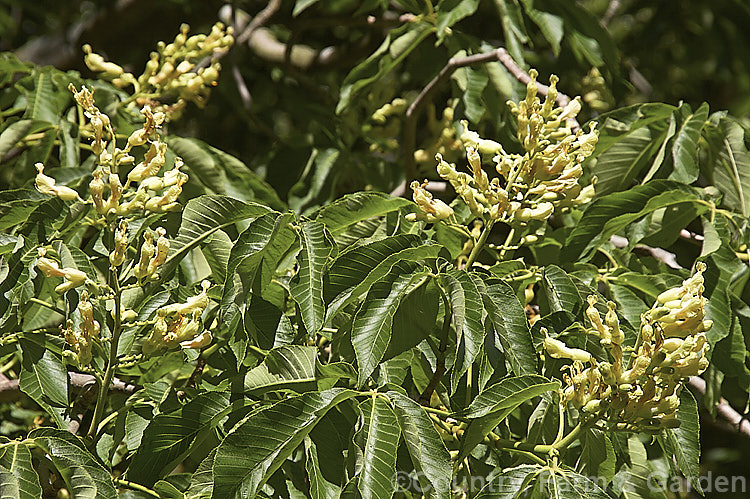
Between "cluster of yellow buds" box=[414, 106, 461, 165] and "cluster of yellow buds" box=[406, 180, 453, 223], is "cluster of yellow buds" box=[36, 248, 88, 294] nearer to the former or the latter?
"cluster of yellow buds" box=[406, 180, 453, 223]

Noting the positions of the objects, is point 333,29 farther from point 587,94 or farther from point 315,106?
point 587,94

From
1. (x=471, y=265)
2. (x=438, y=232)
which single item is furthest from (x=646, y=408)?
(x=438, y=232)

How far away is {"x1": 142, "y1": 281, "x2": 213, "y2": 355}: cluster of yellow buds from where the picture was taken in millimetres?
1411

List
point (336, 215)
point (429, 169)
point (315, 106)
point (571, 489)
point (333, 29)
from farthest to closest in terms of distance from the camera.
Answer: point (333, 29)
point (315, 106)
point (429, 169)
point (336, 215)
point (571, 489)

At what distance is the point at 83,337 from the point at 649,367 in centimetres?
94

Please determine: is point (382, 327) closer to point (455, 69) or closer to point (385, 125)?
point (455, 69)

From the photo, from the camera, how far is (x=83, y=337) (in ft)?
4.62

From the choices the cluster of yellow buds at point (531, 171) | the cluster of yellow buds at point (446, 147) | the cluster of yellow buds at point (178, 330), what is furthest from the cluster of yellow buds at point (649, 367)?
the cluster of yellow buds at point (446, 147)

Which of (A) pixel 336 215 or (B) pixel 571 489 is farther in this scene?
(A) pixel 336 215

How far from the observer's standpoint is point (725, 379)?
200 cm

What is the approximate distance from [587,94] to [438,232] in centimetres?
179

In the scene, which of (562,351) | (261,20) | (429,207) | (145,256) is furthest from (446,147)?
(145,256)

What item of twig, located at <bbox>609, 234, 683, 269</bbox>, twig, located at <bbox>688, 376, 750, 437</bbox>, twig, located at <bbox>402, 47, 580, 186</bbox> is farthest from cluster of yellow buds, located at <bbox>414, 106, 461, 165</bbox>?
twig, located at <bbox>688, 376, 750, 437</bbox>

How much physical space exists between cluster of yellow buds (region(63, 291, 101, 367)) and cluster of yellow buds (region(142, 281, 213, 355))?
89 millimetres
